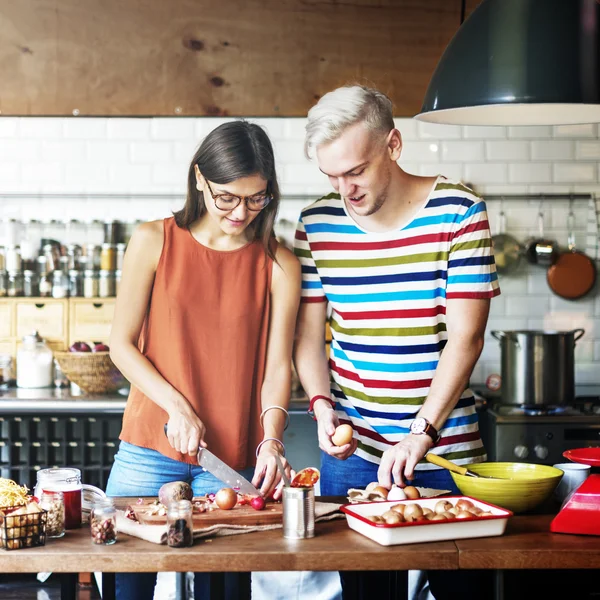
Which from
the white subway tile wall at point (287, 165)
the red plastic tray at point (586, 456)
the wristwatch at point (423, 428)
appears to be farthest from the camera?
the white subway tile wall at point (287, 165)

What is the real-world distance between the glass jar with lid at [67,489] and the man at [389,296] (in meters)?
0.74

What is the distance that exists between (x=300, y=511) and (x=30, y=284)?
3.48 m

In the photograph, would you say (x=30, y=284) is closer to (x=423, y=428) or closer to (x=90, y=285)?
(x=90, y=285)

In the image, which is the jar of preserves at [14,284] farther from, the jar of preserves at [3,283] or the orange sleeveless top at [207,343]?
the orange sleeveless top at [207,343]

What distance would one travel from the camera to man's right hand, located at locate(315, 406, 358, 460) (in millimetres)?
2641

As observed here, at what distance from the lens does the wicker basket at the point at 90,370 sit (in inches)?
185

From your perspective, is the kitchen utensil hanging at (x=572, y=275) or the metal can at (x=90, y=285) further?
the kitchen utensil hanging at (x=572, y=275)

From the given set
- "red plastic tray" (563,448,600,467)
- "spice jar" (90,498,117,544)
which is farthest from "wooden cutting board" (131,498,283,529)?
"red plastic tray" (563,448,600,467)

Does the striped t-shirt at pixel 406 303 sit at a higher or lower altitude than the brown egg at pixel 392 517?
higher

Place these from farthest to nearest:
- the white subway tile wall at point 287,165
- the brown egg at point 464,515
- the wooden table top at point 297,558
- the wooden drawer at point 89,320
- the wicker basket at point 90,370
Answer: the white subway tile wall at point 287,165 < the wooden drawer at point 89,320 < the wicker basket at point 90,370 < the brown egg at point 464,515 < the wooden table top at point 297,558

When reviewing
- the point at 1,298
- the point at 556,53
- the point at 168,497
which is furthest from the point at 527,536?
the point at 1,298

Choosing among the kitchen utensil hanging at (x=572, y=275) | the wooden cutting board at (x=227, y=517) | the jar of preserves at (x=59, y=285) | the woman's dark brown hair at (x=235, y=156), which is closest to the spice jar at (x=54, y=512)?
the wooden cutting board at (x=227, y=517)

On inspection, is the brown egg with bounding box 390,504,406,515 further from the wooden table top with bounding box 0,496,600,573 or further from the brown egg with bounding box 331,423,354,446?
the brown egg with bounding box 331,423,354,446

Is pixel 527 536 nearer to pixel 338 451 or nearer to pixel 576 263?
pixel 338 451
